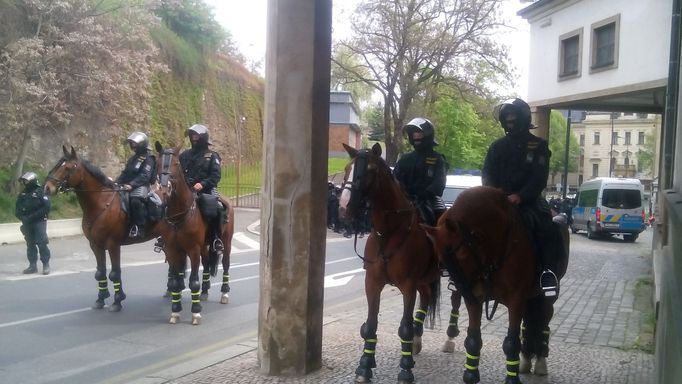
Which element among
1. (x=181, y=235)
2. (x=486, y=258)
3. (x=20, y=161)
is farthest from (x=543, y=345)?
(x=20, y=161)

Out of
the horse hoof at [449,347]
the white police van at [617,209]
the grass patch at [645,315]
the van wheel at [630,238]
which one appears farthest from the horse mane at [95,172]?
the van wheel at [630,238]

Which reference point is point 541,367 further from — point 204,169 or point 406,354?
point 204,169

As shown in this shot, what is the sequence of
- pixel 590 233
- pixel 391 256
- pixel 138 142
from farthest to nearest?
pixel 590 233, pixel 138 142, pixel 391 256

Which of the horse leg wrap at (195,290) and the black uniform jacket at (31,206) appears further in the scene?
the black uniform jacket at (31,206)

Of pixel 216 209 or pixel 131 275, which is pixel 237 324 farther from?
pixel 131 275

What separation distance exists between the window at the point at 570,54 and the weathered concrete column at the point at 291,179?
2283 cm

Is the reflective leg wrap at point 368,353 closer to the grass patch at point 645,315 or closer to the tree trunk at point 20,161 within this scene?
the grass patch at point 645,315

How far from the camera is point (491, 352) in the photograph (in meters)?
7.86

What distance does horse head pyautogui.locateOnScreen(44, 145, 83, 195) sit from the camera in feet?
31.9

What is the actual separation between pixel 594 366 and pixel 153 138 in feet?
80.1

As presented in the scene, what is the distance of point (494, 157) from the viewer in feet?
21.8

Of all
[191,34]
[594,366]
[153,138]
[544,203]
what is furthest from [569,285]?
[191,34]

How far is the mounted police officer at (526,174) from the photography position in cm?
618

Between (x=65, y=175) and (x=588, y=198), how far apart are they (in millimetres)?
31908
